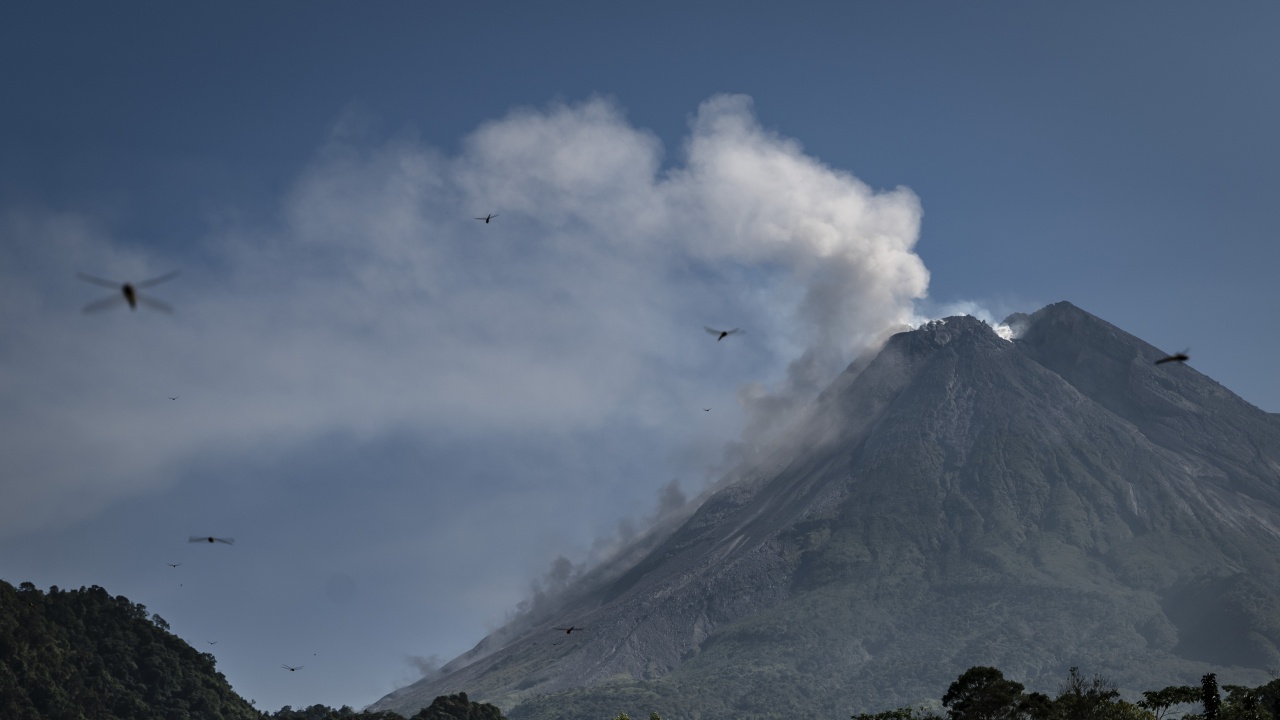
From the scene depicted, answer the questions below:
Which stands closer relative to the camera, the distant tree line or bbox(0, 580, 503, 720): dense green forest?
the distant tree line

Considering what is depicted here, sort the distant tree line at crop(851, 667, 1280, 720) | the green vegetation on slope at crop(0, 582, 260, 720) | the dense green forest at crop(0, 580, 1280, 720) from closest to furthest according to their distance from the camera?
1. the distant tree line at crop(851, 667, 1280, 720)
2. the dense green forest at crop(0, 580, 1280, 720)
3. the green vegetation on slope at crop(0, 582, 260, 720)

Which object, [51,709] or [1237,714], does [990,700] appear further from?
[51,709]

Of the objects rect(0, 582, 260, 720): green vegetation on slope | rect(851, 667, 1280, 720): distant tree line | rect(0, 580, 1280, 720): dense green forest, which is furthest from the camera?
rect(0, 582, 260, 720): green vegetation on slope

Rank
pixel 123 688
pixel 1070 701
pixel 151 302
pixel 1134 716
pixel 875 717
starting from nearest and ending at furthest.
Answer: pixel 151 302, pixel 1134 716, pixel 1070 701, pixel 875 717, pixel 123 688

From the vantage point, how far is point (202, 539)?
36156 mm

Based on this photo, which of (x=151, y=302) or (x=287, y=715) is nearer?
(x=151, y=302)

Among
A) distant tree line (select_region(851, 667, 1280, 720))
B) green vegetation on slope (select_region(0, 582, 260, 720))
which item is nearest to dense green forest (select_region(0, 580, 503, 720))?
green vegetation on slope (select_region(0, 582, 260, 720))

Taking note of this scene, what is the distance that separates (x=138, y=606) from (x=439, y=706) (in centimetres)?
3420

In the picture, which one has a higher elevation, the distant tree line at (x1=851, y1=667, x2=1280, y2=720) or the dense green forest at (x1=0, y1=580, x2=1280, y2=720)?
the dense green forest at (x1=0, y1=580, x2=1280, y2=720)

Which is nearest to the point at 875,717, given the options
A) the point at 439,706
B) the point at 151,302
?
the point at 439,706

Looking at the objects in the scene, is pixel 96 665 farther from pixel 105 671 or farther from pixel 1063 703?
pixel 1063 703

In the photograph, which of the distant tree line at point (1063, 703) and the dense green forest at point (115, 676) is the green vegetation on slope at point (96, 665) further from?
the distant tree line at point (1063, 703)

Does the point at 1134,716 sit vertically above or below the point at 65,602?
below

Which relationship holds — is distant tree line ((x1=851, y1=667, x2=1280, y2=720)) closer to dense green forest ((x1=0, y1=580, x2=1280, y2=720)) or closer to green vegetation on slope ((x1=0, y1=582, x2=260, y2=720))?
dense green forest ((x1=0, y1=580, x2=1280, y2=720))
